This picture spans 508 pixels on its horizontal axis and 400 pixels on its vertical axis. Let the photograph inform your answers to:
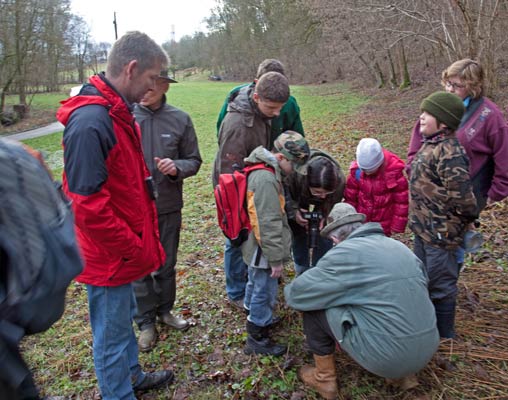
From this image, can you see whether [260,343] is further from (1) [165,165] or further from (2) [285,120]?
(2) [285,120]

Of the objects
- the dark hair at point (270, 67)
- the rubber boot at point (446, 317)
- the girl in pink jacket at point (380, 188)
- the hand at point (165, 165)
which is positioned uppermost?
the dark hair at point (270, 67)

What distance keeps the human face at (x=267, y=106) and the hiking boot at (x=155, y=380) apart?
2.17 metres

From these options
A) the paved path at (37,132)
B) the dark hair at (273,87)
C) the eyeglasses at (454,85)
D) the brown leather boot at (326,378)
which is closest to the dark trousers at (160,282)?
the dark hair at (273,87)

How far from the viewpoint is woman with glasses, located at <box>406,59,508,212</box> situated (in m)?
3.24

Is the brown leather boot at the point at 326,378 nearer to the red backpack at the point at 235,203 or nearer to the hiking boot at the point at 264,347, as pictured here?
the hiking boot at the point at 264,347

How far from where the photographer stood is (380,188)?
3.53 meters

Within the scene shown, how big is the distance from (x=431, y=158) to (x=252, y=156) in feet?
4.13

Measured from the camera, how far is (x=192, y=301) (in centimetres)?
416

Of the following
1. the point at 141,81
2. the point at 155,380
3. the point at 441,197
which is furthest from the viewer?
the point at 155,380

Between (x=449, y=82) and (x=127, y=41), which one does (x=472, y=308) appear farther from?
(x=127, y=41)

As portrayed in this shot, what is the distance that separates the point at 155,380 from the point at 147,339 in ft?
1.74

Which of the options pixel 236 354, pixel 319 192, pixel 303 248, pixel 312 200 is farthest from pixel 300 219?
pixel 236 354

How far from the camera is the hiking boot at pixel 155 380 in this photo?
2.95 meters

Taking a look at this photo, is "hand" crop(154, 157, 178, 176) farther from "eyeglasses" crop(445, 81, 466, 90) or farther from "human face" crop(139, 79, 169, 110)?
"eyeglasses" crop(445, 81, 466, 90)
